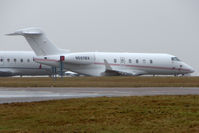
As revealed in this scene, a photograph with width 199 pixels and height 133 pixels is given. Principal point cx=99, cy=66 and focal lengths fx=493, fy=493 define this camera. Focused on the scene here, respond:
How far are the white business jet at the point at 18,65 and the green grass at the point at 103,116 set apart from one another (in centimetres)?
4193

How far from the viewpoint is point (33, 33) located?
5362cm

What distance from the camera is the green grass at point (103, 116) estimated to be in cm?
1071

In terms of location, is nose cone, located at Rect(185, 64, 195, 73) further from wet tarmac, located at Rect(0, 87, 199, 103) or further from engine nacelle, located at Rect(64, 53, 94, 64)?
wet tarmac, located at Rect(0, 87, 199, 103)

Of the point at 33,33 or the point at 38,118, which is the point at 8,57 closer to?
the point at 33,33

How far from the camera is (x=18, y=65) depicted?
190 feet

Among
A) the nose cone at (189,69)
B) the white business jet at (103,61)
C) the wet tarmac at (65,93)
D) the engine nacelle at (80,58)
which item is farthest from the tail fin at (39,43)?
the wet tarmac at (65,93)

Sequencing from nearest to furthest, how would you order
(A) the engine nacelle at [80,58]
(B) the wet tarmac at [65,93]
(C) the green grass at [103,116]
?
(C) the green grass at [103,116] → (B) the wet tarmac at [65,93] → (A) the engine nacelle at [80,58]

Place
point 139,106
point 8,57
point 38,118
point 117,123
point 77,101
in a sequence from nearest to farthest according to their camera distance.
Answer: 1. point 117,123
2. point 38,118
3. point 139,106
4. point 77,101
5. point 8,57

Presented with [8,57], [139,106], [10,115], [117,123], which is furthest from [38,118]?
[8,57]

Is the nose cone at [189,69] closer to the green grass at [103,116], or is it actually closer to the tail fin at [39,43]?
the tail fin at [39,43]

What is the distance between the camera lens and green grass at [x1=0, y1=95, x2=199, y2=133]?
10.7m

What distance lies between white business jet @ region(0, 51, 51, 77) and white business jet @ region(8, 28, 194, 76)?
164 inches

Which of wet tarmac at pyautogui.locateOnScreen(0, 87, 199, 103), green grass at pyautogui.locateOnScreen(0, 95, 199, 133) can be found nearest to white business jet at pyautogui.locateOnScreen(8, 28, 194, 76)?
wet tarmac at pyautogui.locateOnScreen(0, 87, 199, 103)

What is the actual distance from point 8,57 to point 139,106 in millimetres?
45166
